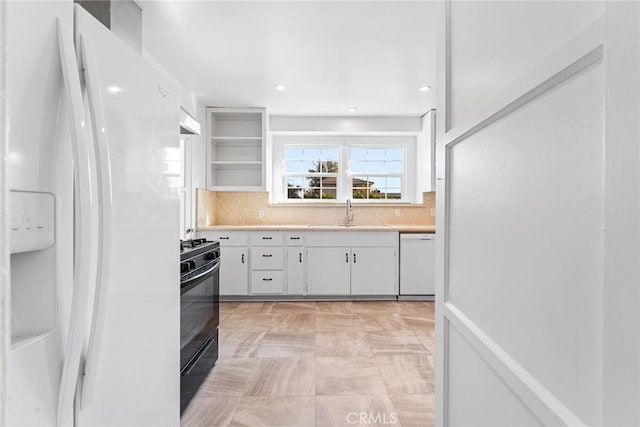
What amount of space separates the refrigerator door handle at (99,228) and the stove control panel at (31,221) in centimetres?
8

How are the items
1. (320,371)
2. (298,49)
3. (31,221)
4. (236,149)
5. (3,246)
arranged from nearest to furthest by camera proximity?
(3,246)
(31,221)
(320,371)
(298,49)
(236,149)

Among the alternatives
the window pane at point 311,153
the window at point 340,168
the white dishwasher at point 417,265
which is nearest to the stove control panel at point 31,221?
the white dishwasher at point 417,265

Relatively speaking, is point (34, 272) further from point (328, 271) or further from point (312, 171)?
point (312, 171)

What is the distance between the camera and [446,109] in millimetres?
957

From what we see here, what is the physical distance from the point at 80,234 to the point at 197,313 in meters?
1.45

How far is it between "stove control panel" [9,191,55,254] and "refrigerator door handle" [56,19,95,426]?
0.05 metres

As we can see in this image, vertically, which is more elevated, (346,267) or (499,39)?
(499,39)

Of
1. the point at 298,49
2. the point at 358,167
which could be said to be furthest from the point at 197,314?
the point at 358,167

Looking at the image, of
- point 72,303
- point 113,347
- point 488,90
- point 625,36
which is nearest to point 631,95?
point 625,36

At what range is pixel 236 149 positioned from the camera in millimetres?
4613

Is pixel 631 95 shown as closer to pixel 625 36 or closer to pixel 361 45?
pixel 625 36

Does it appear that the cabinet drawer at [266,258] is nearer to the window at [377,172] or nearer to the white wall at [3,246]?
the window at [377,172]

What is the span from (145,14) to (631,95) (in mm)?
2606

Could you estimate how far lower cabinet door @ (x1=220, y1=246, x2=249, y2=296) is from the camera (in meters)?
4.10
